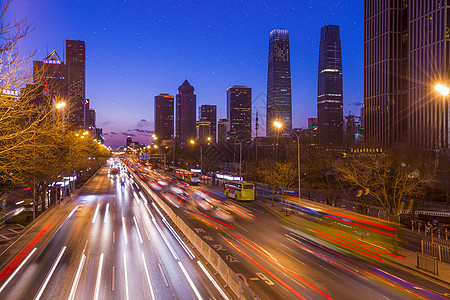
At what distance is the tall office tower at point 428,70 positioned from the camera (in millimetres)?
67375

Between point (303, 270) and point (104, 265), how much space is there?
9.72 meters

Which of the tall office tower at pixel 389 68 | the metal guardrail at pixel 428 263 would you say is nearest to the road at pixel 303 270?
the metal guardrail at pixel 428 263

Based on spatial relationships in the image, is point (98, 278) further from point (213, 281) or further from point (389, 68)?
point (389, 68)

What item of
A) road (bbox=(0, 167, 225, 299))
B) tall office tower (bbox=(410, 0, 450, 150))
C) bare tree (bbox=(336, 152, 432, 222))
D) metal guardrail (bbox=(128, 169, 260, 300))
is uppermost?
tall office tower (bbox=(410, 0, 450, 150))

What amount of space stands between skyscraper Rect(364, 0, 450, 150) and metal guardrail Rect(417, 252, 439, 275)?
182 feet

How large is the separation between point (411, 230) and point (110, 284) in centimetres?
2369

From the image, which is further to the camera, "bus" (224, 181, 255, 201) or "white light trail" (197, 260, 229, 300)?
"bus" (224, 181, 255, 201)

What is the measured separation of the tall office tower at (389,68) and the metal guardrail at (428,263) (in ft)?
244

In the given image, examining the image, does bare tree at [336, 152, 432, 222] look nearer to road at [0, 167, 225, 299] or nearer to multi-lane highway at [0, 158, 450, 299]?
multi-lane highway at [0, 158, 450, 299]

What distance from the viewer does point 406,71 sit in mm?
84312

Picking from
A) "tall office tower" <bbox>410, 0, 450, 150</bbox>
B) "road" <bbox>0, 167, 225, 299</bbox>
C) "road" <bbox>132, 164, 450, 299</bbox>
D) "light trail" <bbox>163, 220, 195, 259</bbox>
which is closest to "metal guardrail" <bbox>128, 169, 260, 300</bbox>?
"light trail" <bbox>163, 220, 195, 259</bbox>

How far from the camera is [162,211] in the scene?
30.8m

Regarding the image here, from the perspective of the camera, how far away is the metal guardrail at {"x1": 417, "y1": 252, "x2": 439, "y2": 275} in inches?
575

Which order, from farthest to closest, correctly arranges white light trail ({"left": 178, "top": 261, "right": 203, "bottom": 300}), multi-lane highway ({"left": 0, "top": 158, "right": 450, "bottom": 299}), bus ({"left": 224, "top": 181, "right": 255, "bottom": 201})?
1. bus ({"left": 224, "top": 181, "right": 255, "bottom": 201})
2. multi-lane highway ({"left": 0, "top": 158, "right": 450, "bottom": 299})
3. white light trail ({"left": 178, "top": 261, "right": 203, "bottom": 300})
